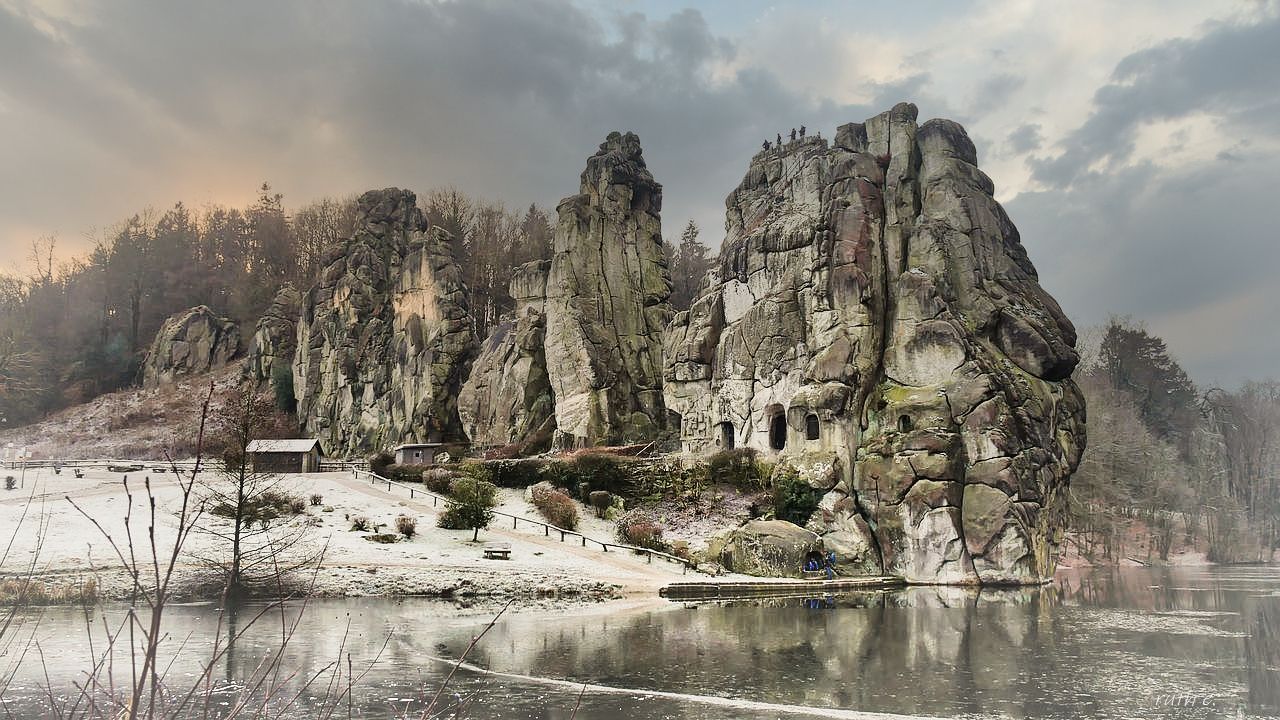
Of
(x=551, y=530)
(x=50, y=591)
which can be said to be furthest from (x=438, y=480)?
(x=50, y=591)

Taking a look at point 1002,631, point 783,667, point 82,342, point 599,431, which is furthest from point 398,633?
point 82,342

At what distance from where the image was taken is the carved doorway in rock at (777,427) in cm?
4203

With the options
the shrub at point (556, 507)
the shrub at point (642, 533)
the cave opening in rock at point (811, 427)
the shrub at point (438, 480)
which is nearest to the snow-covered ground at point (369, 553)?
the shrub at point (556, 507)

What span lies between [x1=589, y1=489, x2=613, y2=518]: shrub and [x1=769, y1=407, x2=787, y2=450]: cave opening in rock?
28.6 feet

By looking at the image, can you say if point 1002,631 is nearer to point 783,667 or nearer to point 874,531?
point 783,667

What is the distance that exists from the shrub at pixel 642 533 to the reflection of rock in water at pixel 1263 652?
19253 mm

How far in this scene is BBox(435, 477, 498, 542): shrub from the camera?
107ft

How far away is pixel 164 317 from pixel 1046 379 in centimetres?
8244

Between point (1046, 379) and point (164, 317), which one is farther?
point (164, 317)

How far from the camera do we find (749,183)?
4975 cm

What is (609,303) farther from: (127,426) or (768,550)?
(127,426)

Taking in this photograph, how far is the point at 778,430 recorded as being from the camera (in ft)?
140

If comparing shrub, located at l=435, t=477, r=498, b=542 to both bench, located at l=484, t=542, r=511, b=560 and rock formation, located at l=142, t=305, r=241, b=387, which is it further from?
rock formation, located at l=142, t=305, r=241, b=387

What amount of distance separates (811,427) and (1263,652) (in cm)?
2297
